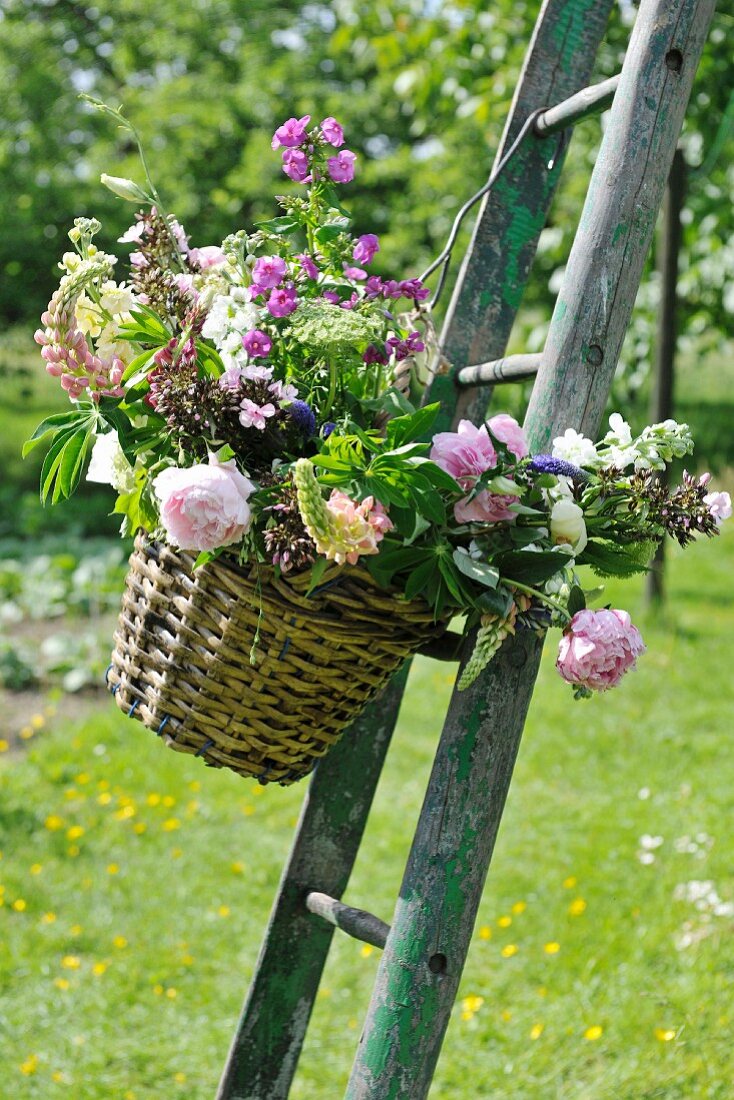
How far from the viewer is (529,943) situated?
3.04 meters

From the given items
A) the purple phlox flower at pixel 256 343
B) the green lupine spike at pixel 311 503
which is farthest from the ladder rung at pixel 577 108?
the green lupine spike at pixel 311 503

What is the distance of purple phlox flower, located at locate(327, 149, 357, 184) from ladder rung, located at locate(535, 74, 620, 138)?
314mm

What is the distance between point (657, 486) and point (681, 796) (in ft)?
8.58

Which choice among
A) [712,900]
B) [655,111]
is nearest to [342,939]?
[712,900]

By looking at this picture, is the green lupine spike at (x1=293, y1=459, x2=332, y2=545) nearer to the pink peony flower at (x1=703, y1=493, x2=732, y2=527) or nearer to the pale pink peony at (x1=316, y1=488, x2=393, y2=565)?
the pale pink peony at (x1=316, y1=488, x2=393, y2=565)

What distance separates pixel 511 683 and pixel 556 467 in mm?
266

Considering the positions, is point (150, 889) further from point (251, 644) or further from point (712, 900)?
point (251, 644)

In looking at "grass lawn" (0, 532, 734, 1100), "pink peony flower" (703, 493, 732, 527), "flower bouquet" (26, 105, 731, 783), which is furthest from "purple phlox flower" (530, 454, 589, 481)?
"grass lawn" (0, 532, 734, 1100)

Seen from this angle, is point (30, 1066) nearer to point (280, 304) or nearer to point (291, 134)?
point (280, 304)

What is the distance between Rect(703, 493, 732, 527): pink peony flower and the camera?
48.1 inches

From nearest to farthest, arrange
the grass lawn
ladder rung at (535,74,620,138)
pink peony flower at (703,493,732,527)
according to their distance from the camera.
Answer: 1. pink peony flower at (703,493,732,527)
2. ladder rung at (535,74,620,138)
3. the grass lawn

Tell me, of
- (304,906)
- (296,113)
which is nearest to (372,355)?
(304,906)

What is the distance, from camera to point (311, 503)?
1.12 meters

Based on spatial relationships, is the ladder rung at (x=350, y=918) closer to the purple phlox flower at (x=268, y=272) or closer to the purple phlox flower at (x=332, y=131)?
the purple phlox flower at (x=268, y=272)
